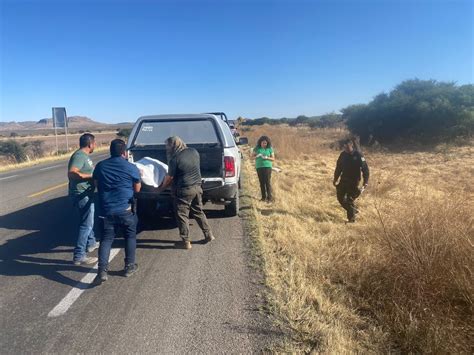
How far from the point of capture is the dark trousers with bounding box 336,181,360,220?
706 cm

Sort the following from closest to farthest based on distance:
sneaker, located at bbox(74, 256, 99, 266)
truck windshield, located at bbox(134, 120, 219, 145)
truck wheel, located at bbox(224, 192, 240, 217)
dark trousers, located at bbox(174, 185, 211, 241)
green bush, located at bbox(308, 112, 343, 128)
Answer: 1. sneaker, located at bbox(74, 256, 99, 266)
2. dark trousers, located at bbox(174, 185, 211, 241)
3. truck wheel, located at bbox(224, 192, 240, 217)
4. truck windshield, located at bbox(134, 120, 219, 145)
5. green bush, located at bbox(308, 112, 343, 128)

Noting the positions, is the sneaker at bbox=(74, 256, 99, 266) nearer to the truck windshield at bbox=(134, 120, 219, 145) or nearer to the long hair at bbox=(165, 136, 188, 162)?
the long hair at bbox=(165, 136, 188, 162)

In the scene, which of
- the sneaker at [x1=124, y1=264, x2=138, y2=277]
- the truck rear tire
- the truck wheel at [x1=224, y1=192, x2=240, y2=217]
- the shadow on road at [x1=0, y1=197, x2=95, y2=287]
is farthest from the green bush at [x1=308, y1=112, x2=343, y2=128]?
the sneaker at [x1=124, y1=264, x2=138, y2=277]

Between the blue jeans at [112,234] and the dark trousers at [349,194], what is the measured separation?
417 cm

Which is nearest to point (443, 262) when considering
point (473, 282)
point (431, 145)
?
point (473, 282)

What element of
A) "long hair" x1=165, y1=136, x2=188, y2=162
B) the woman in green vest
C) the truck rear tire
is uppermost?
"long hair" x1=165, y1=136, x2=188, y2=162

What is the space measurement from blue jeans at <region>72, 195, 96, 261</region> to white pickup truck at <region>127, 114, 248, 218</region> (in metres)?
0.93

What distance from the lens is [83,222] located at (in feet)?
17.3

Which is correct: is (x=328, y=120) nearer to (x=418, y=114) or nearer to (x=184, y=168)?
(x=418, y=114)

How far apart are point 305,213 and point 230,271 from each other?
3443 millimetres

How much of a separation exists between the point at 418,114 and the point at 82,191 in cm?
2912

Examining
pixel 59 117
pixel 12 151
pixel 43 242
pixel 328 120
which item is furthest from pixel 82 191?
pixel 328 120

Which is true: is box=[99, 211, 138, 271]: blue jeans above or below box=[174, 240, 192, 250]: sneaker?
above

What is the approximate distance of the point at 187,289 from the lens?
427 centimetres
